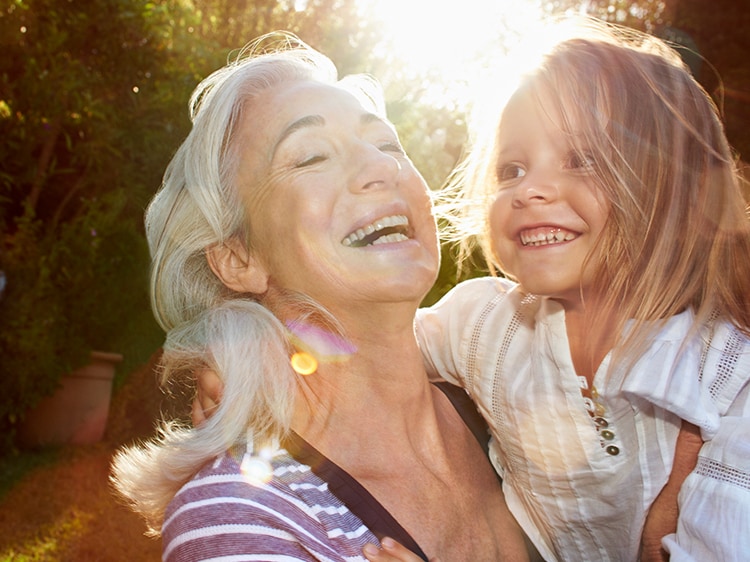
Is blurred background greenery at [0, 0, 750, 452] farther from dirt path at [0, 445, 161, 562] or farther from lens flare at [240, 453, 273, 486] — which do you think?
lens flare at [240, 453, 273, 486]

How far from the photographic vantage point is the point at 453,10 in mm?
4371

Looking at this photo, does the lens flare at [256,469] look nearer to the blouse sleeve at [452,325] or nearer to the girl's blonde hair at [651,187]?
the blouse sleeve at [452,325]

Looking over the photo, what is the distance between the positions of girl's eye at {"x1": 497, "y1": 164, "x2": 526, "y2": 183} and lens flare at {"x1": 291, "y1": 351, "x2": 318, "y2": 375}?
2.73 ft

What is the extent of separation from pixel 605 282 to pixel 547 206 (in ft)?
0.99

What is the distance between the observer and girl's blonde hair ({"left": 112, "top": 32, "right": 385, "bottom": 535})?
1839 millimetres

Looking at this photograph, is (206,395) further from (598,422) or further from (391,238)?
(598,422)

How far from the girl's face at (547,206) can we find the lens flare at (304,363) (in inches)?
26.7

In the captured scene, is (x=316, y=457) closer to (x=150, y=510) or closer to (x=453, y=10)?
(x=150, y=510)

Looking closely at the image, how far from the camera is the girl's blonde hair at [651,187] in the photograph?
6.57 feet

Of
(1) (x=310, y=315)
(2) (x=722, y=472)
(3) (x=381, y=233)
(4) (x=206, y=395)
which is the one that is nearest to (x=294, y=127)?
(3) (x=381, y=233)

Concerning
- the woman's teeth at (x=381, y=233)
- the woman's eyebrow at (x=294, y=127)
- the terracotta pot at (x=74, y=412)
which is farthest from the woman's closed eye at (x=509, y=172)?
the terracotta pot at (x=74, y=412)

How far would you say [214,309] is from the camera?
211 centimetres

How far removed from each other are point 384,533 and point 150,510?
663 mm

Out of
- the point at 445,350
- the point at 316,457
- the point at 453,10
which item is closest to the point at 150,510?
the point at 316,457
